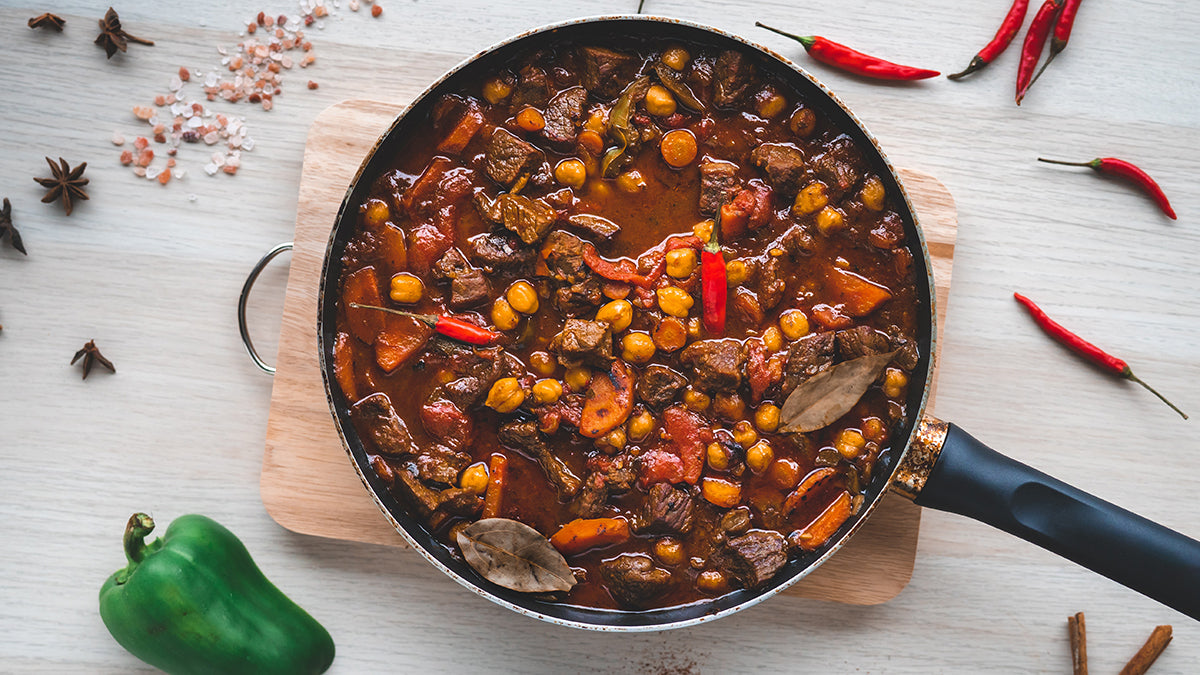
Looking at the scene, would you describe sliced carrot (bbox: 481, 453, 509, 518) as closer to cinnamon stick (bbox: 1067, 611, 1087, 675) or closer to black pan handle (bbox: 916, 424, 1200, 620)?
black pan handle (bbox: 916, 424, 1200, 620)

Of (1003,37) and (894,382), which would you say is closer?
(894,382)

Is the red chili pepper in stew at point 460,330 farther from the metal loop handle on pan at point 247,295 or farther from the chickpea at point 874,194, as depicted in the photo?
the chickpea at point 874,194

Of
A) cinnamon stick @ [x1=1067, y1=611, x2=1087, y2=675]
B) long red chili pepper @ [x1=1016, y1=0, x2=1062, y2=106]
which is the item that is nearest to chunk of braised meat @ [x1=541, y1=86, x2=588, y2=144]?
long red chili pepper @ [x1=1016, y1=0, x2=1062, y2=106]

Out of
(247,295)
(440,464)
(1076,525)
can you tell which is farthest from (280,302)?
(1076,525)

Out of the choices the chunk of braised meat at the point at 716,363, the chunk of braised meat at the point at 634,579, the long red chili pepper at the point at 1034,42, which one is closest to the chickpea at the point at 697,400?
the chunk of braised meat at the point at 716,363

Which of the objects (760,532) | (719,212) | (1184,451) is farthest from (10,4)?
(1184,451)

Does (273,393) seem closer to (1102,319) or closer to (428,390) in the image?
(428,390)

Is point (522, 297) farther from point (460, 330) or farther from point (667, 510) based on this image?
point (667, 510)
